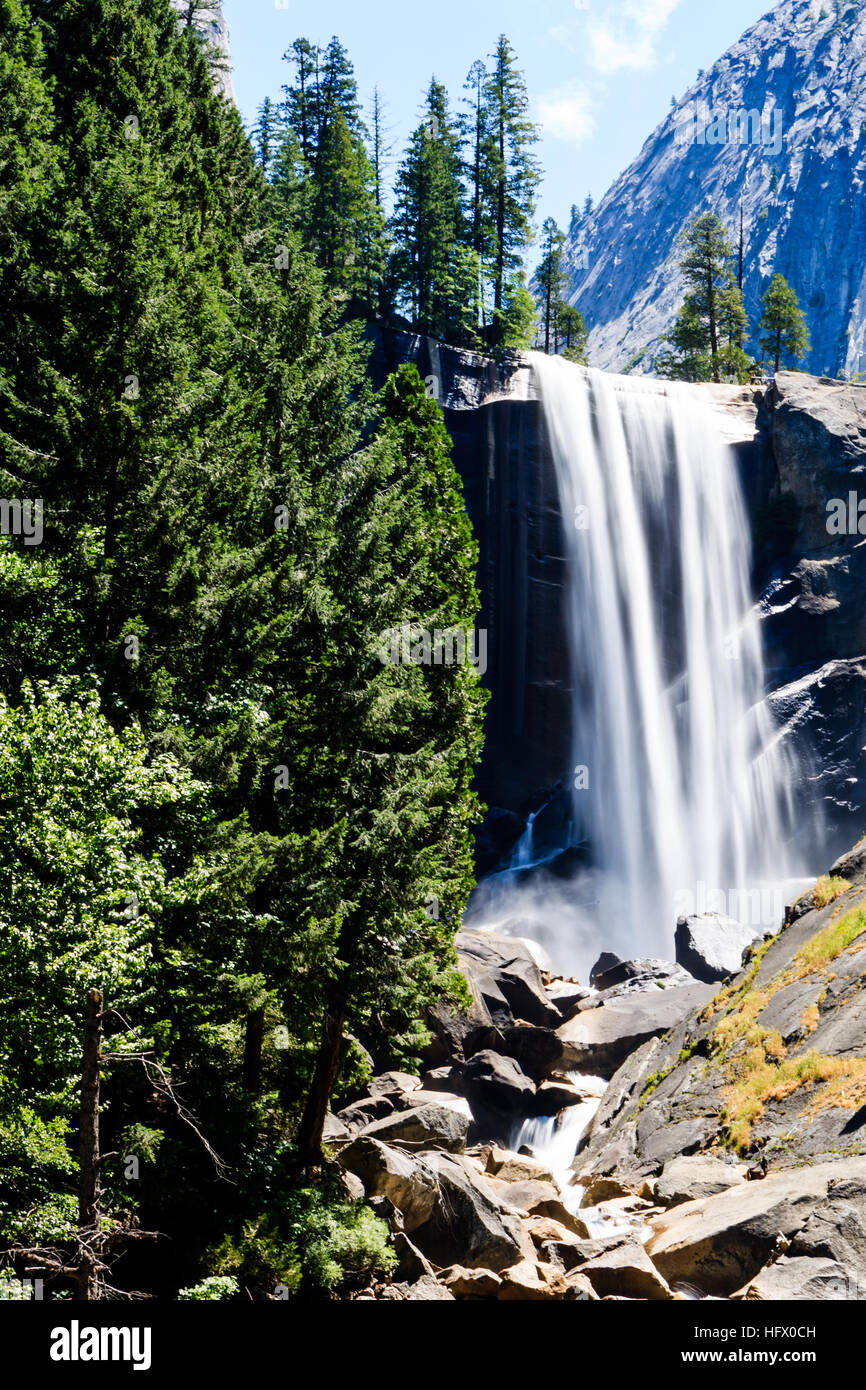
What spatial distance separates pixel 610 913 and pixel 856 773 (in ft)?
39.2

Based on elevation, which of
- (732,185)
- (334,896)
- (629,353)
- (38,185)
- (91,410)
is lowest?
(334,896)

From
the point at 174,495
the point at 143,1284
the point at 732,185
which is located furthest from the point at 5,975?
the point at 732,185

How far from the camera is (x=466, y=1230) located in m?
14.9

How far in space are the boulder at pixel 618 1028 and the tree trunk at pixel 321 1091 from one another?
13645 millimetres

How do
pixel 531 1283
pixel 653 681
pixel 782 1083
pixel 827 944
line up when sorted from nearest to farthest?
pixel 531 1283 < pixel 782 1083 < pixel 827 944 < pixel 653 681

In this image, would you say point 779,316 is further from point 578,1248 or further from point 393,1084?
point 578,1248

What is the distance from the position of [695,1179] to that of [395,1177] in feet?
15.4

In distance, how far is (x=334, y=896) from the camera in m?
14.3

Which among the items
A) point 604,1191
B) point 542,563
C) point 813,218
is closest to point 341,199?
point 542,563

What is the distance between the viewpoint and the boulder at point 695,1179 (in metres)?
15.5

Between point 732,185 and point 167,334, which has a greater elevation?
point 732,185

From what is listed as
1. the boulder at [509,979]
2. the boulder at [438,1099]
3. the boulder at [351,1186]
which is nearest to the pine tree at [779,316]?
the boulder at [509,979]
